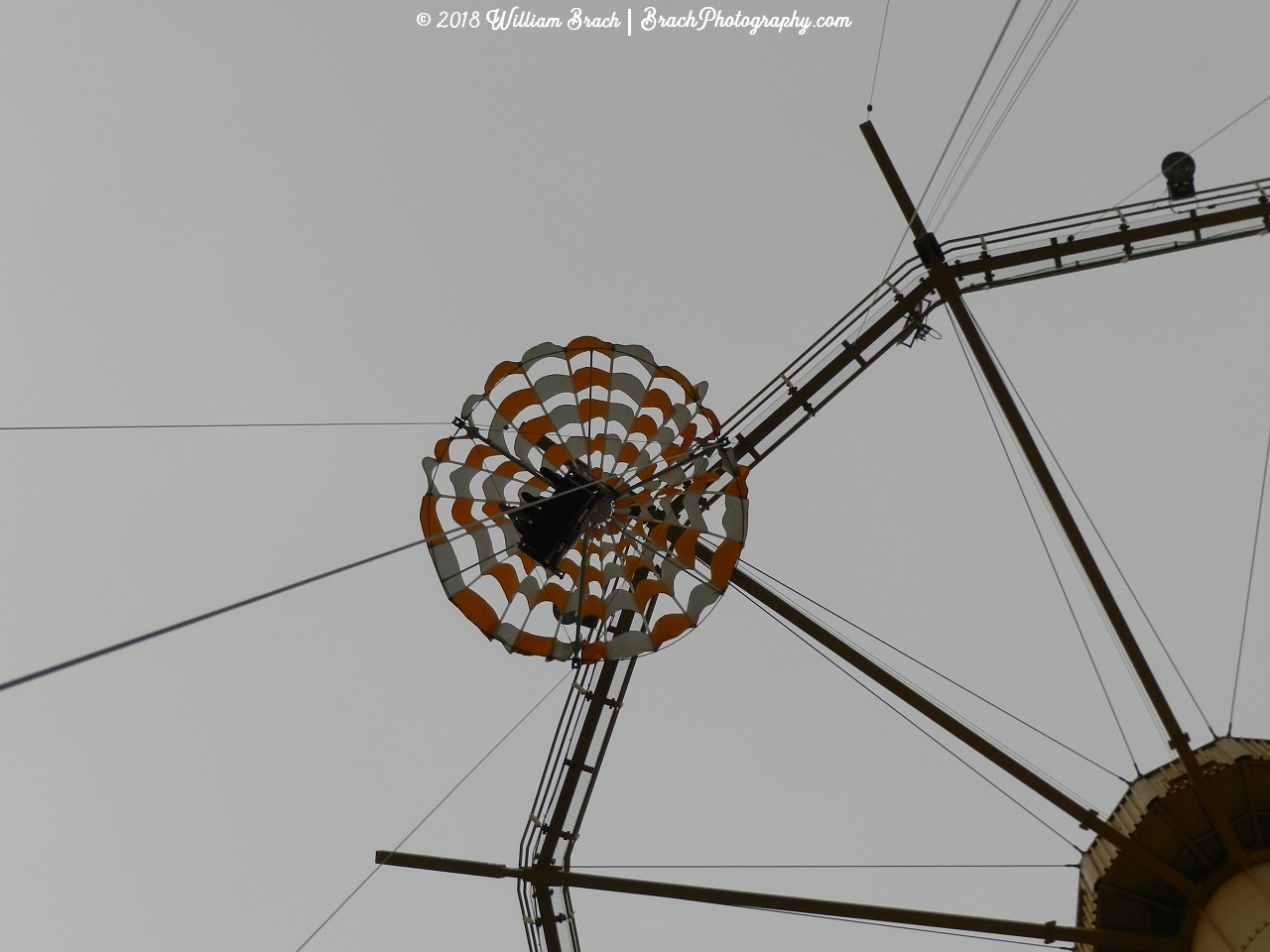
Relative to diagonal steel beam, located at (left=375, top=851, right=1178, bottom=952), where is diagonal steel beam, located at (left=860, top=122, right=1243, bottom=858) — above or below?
above

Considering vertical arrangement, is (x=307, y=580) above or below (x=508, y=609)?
below

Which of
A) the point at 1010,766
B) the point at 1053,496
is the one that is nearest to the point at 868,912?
the point at 1010,766

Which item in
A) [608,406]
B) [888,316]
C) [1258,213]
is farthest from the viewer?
[608,406]

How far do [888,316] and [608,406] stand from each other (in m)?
3.63

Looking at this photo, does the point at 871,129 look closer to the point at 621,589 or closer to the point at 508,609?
the point at 621,589

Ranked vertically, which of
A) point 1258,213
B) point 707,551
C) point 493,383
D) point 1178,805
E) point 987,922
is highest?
point 493,383

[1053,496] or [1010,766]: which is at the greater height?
[1053,496]

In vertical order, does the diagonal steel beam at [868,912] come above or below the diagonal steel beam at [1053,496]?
below

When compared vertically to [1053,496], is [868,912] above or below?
A: below

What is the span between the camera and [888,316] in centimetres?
1070

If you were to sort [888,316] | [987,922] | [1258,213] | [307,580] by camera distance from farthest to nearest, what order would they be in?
[888,316] < [1258,213] < [987,922] < [307,580]

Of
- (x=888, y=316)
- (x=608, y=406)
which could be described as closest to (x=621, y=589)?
(x=608, y=406)

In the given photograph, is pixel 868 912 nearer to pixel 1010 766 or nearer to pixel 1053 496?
pixel 1010 766

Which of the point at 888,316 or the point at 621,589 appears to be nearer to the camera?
the point at 888,316
